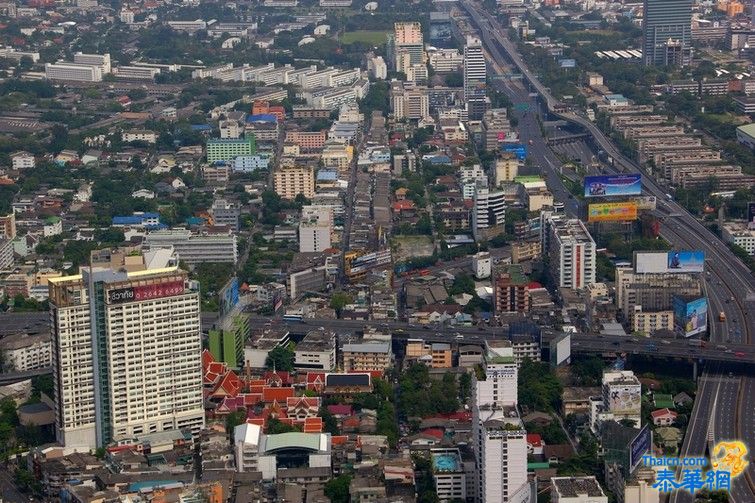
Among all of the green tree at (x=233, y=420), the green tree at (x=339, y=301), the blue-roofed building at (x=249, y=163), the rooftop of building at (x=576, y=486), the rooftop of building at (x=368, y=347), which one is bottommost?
the blue-roofed building at (x=249, y=163)

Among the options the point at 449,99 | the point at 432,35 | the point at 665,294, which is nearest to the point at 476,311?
the point at 665,294

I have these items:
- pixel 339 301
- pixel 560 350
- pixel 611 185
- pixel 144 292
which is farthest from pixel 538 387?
pixel 611 185

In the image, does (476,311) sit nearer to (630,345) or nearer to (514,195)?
(630,345)

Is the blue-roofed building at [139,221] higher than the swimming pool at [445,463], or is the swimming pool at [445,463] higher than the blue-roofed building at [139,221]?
the swimming pool at [445,463]

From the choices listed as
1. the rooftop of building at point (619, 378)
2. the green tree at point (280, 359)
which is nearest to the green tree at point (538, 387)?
the rooftop of building at point (619, 378)

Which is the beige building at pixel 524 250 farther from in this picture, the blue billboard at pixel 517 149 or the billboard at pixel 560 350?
the blue billboard at pixel 517 149

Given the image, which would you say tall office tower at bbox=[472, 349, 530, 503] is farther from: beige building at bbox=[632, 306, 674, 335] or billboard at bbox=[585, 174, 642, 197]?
billboard at bbox=[585, 174, 642, 197]
